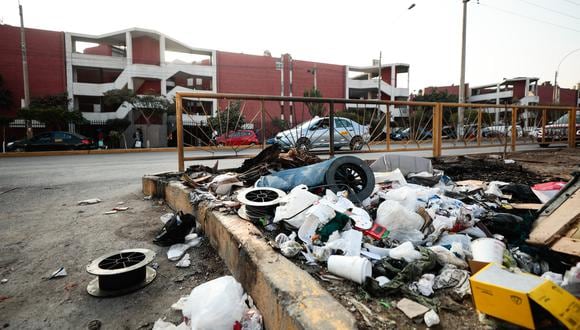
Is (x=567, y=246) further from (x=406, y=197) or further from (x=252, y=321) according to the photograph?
(x=252, y=321)

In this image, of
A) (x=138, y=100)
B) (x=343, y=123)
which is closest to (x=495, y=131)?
(x=343, y=123)

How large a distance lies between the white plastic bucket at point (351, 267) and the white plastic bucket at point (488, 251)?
690 millimetres

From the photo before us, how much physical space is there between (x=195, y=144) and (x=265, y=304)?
4244mm

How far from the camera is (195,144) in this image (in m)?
5.51

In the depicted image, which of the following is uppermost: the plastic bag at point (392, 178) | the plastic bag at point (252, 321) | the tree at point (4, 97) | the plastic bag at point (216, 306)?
the tree at point (4, 97)

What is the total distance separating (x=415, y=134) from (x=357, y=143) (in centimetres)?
225

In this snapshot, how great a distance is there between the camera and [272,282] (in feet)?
5.37

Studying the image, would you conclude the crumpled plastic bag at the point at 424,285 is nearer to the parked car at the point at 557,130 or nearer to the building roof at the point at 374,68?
the parked car at the point at 557,130

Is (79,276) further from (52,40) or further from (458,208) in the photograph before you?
(52,40)

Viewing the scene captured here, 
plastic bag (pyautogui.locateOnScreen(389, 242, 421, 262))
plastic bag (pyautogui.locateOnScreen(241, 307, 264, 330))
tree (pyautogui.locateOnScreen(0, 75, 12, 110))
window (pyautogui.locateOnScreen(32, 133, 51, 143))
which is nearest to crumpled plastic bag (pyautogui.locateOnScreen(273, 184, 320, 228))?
plastic bag (pyautogui.locateOnScreen(389, 242, 421, 262))

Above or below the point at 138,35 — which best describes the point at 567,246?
below

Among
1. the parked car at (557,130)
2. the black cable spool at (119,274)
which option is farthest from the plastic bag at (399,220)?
the parked car at (557,130)

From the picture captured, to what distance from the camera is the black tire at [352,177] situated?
3.12m

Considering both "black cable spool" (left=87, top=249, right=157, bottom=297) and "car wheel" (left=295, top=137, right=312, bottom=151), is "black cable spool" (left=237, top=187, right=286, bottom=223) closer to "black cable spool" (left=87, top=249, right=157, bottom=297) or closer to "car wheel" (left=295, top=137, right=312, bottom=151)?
"black cable spool" (left=87, top=249, right=157, bottom=297)
